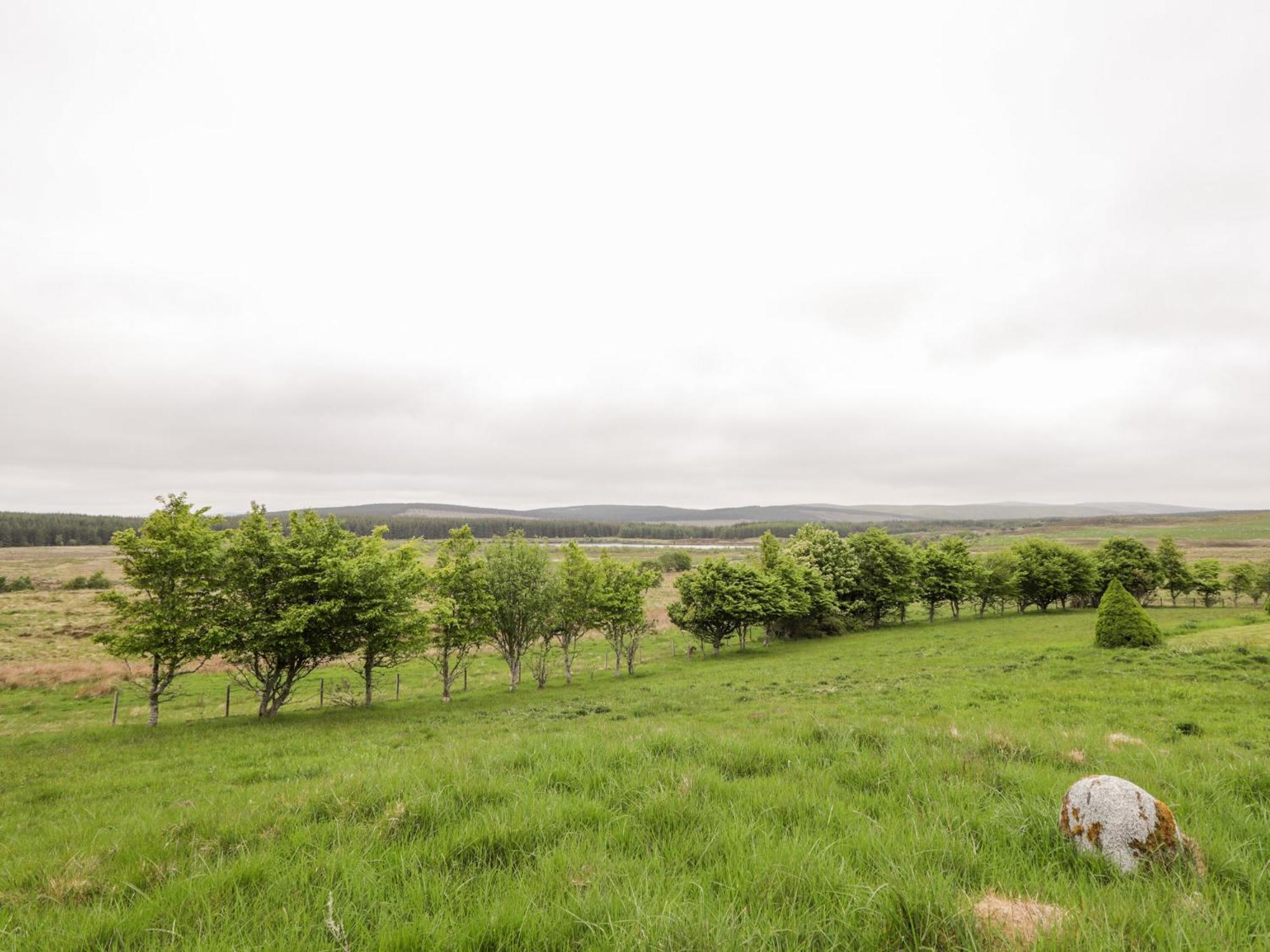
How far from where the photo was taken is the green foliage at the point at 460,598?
30203 mm

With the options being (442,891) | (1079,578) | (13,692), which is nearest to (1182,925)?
(442,891)

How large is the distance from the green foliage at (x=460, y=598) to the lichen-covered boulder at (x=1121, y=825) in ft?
95.2

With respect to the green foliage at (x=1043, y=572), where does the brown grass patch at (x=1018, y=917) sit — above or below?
above

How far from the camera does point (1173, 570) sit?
189 feet

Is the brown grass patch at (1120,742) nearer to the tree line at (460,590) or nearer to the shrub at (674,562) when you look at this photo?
the tree line at (460,590)

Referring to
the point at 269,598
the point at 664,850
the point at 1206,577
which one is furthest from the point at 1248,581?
the point at 269,598

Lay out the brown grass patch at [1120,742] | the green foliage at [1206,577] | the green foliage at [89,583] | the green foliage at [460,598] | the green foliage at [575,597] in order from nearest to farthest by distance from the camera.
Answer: the brown grass patch at [1120,742], the green foliage at [460,598], the green foliage at [575,597], the green foliage at [1206,577], the green foliage at [89,583]

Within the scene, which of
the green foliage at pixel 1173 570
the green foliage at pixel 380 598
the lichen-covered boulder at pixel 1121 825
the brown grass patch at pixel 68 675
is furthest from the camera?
the green foliage at pixel 1173 570

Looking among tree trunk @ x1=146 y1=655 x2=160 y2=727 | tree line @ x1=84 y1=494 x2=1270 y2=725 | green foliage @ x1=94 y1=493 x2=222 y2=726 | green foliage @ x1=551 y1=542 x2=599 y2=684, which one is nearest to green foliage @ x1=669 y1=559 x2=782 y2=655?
tree line @ x1=84 y1=494 x2=1270 y2=725

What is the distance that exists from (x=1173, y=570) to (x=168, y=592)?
89896 mm

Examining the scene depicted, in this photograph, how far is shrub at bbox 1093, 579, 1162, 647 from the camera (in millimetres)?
28609

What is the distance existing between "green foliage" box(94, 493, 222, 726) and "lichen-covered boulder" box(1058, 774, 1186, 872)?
93.3 feet

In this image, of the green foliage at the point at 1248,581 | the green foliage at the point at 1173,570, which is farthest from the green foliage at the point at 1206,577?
the green foliage at the point at 1248,581

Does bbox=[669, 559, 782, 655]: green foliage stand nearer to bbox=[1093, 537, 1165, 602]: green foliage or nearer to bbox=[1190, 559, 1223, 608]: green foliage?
bbox=[1093, 537, 1165, 602]: green foliage
